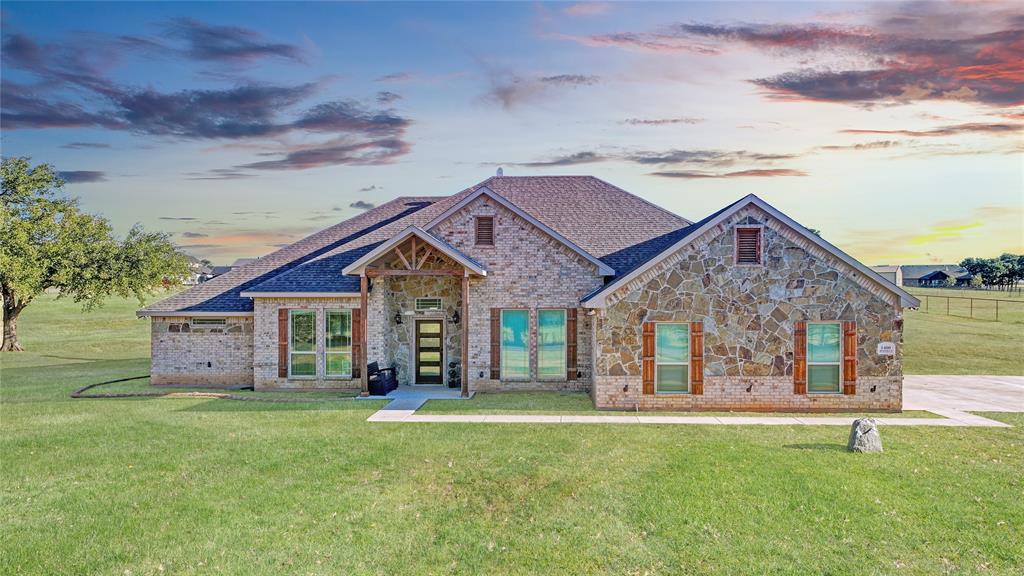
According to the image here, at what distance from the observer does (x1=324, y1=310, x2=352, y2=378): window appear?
1998cm

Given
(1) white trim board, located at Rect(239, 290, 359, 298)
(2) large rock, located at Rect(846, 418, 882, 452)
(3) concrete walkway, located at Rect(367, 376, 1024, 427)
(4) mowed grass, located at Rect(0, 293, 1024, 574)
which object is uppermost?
(1) white trim board, located at Rect(239, 290, 359, 298)

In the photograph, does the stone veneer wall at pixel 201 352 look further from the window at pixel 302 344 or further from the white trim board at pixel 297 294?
the window at pixel 302 344

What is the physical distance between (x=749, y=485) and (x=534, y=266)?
403 inches

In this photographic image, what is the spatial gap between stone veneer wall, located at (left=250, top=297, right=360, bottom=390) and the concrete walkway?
105 inches

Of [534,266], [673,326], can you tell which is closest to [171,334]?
[534,266]

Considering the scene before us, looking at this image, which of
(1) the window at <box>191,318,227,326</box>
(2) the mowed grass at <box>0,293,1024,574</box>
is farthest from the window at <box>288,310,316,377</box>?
(2) the mowed grass at <box>0,293,1024,574</box>

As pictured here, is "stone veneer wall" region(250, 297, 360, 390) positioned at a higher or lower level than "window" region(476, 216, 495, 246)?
lower

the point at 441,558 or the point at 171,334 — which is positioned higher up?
the point at 171,334

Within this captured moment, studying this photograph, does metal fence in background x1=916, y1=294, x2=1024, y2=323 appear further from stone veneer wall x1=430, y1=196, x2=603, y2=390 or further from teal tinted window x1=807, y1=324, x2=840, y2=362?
stone veneer wall x1=430, y1=196, x2=603, y2=390

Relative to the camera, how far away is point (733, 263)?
16.5 m

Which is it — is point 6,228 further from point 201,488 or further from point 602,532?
point 602,532

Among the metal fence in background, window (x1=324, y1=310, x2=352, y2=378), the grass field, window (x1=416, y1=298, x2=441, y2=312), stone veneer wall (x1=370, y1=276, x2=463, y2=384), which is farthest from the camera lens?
the metal fence in background

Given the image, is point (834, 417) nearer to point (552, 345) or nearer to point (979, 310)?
point (552, 345)

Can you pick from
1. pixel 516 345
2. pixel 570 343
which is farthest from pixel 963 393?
pixel 516 345
